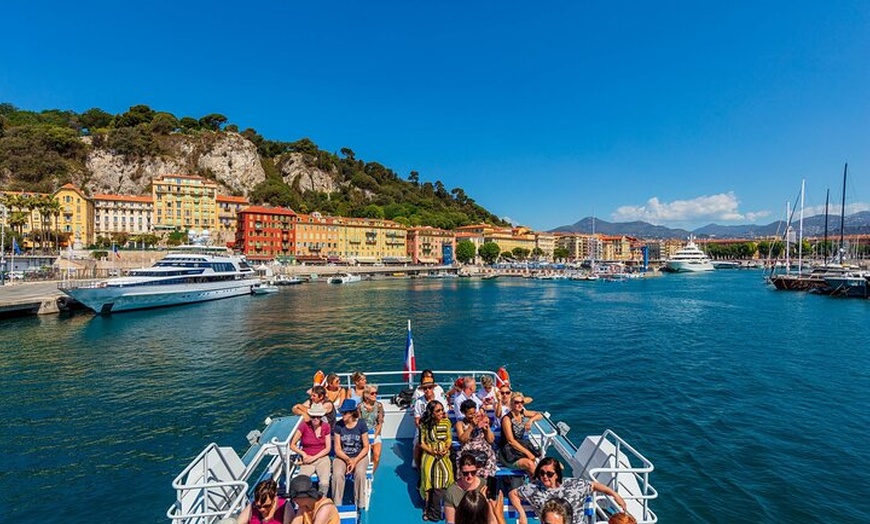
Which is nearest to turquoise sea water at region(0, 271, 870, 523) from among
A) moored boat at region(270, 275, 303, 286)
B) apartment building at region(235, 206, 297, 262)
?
moored boat at region(270, 275, 303, 286)

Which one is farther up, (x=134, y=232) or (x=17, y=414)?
(x=134, y=232)

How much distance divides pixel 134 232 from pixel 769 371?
4445 inches

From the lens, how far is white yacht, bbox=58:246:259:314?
38969 mm

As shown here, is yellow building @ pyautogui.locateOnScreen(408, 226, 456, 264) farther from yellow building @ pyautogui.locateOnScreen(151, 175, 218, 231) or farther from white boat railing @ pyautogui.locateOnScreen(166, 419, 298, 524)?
white boat railing @ pyautogui.locateOnScreen(166, 419, 298, 524)

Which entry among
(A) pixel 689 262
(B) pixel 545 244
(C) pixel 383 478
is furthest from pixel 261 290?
(A) pixel 689 262

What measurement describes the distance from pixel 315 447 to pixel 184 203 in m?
112

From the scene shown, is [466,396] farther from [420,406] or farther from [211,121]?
[211,121]

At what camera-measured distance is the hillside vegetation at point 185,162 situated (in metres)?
102

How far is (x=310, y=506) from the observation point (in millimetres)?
4316

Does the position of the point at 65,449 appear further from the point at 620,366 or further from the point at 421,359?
the point at 620,366

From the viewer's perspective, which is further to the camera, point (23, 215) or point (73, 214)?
point (73, 214)

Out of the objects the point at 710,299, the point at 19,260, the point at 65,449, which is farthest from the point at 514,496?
the point at 19,260

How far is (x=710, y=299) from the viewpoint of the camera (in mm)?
55594

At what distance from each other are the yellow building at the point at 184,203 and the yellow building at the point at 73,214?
498 inches
